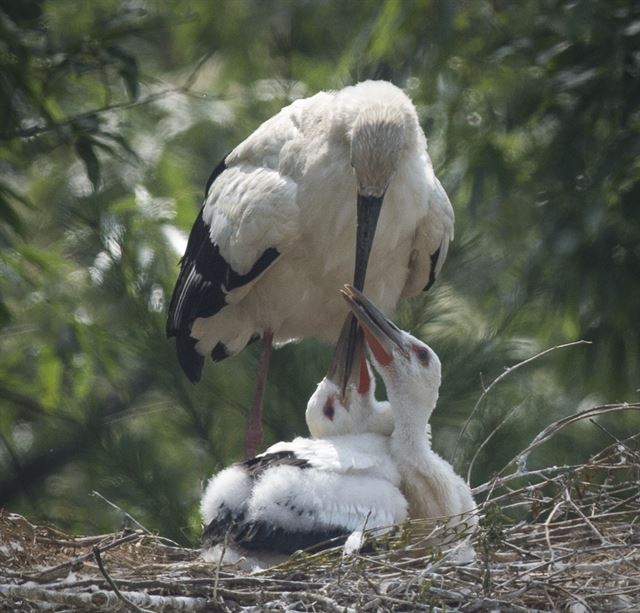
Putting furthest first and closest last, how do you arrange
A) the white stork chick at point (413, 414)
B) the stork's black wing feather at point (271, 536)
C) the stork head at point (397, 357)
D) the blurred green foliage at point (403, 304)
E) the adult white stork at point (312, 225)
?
the blurred green foliage at point (403, 304) < the adult white stork at point (312, 225) < the stork head at point (397, 357) < the white stork chick at point (413, 414) < the stork's black wing feather at point (271, 536)

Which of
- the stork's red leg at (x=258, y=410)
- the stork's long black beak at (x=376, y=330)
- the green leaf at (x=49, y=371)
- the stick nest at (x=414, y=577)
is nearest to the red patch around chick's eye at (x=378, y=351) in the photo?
the stork's long black beak at (x=376, y=330)

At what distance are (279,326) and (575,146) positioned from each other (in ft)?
6.35

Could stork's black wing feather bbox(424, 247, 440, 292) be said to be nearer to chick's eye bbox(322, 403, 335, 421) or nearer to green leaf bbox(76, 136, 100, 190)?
chick's eye bbox(322, 403, 335, 421)

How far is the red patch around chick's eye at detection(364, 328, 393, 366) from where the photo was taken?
7.00 meters

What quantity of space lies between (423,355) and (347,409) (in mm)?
388

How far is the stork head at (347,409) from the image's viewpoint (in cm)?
718

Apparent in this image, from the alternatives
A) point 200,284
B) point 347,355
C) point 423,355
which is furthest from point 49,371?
point 423,355

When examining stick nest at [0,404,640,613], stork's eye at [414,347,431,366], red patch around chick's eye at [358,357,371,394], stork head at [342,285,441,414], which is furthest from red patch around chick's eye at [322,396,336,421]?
stick nest at [0,404,640,613]

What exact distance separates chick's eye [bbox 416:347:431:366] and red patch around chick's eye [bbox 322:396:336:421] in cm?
42

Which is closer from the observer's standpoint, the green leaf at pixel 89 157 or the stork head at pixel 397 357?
the stork head at pixel 397 357

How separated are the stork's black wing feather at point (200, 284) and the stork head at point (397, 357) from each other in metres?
1.02

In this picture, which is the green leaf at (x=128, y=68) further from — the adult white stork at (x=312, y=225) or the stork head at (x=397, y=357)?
the stork head at (x=397, y=357)

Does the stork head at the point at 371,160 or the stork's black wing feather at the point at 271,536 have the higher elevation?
the stork head at the point at 371,160

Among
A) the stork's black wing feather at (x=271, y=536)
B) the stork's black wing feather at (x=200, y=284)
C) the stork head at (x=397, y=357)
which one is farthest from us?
the stork's black wing feather at (x=200, y=284)
